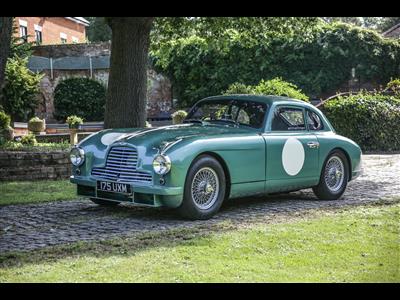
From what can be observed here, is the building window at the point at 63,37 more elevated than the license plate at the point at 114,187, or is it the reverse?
the building window at the point at 63,37

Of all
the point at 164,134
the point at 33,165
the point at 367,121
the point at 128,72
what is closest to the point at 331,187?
the point at 164,134

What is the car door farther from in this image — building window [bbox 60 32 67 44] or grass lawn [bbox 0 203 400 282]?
building window [bbox 60 32 67 44]

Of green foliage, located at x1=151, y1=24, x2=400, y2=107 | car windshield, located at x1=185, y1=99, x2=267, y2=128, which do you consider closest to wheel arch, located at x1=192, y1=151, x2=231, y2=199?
car windshield, located at x1=185, y1=99, x2=267, y2=128

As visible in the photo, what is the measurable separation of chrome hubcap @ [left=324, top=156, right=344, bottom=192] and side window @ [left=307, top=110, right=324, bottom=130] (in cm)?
51

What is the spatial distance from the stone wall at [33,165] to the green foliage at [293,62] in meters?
15.6

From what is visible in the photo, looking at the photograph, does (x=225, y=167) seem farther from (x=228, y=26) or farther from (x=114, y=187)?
(x=228, y=26)

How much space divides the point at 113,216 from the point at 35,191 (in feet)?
9.23

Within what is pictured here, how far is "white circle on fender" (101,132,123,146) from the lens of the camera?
7.53 metres

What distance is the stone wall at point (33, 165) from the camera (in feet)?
36.1

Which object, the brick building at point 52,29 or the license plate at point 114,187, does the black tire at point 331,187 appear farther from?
the brick building at point 52,29

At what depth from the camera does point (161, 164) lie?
6.73m

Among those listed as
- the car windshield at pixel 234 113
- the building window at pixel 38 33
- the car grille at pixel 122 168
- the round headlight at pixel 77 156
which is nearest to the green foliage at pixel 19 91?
the building window at pixel 38 33

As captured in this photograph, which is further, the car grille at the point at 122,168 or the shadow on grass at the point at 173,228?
the car grille at the point at 122,168
